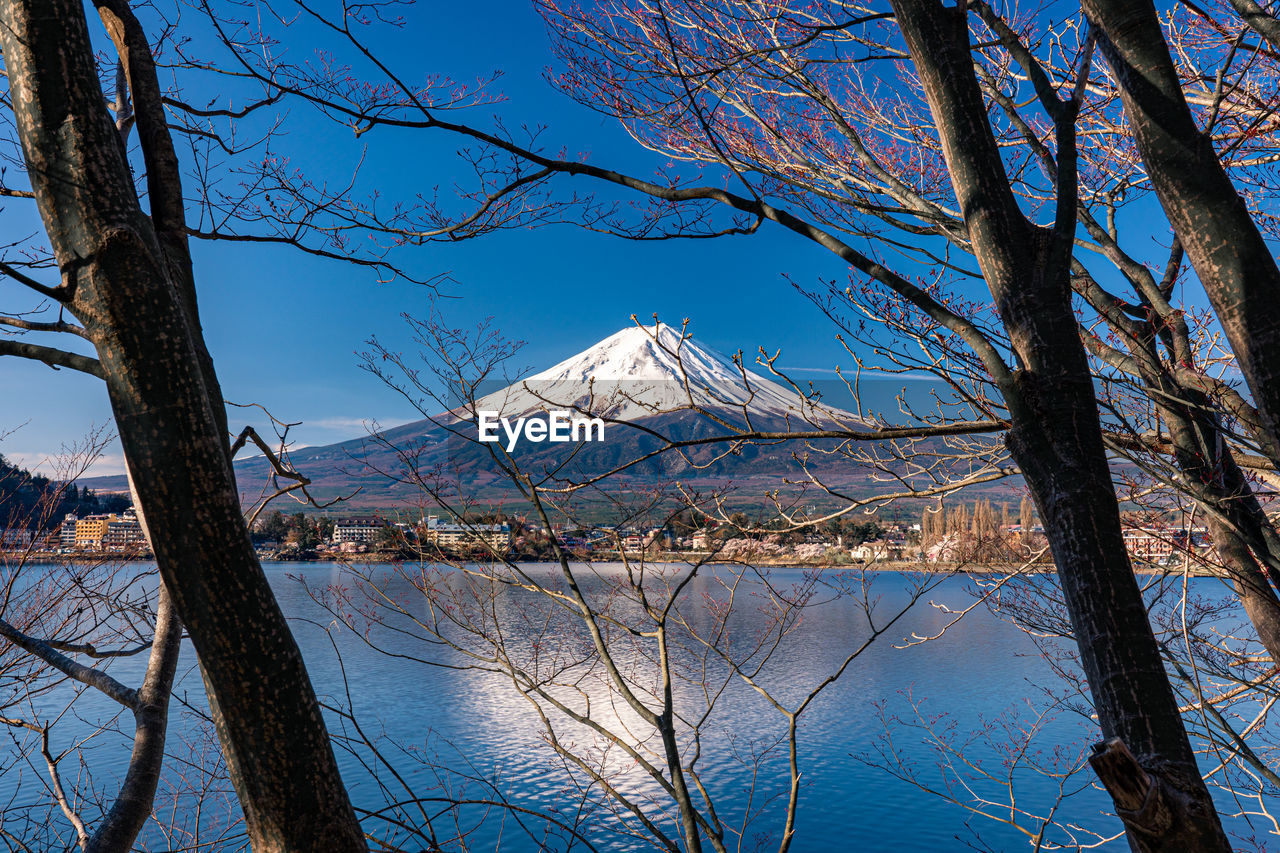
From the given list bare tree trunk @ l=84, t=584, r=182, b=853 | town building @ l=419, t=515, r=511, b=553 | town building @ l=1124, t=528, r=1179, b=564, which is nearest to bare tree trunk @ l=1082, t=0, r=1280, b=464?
town building @ l=1124, t=528, r=1179, b=564

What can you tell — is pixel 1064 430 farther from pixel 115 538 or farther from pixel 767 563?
pixel 115 538

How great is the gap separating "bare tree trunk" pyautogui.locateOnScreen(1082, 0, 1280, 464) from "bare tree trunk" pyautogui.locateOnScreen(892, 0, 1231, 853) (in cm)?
21

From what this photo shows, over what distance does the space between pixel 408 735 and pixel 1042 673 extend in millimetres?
14961

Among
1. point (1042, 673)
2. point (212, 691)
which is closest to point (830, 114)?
point (212, 691)

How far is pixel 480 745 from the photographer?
14391mm

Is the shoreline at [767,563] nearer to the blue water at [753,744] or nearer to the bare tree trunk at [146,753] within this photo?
the bare tree trunk at [146,753]

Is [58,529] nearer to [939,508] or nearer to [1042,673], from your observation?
[939,508]

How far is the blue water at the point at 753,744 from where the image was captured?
10930 mm

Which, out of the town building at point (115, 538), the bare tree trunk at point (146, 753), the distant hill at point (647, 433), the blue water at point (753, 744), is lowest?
the blue water at point (753, 744)

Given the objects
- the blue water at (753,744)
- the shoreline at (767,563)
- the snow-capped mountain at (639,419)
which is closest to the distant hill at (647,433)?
the snow-capped mountain at (639,419)

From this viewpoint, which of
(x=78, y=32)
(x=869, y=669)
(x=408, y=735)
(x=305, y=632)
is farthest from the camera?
(x=305, y=632)

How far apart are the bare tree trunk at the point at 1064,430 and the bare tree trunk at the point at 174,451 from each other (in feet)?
4.40

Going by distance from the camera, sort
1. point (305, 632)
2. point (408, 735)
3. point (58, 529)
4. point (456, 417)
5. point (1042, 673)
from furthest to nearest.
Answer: point (305, 632) < point (1042, 673) < point (408, 735) < point (58, 529) < point (456, 417)

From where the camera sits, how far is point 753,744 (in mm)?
13141
